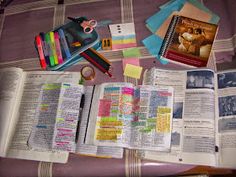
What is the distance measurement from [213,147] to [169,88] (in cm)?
23

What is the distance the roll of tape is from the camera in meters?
1.06

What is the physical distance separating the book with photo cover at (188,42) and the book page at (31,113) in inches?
13.7

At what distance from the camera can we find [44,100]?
1.04 m

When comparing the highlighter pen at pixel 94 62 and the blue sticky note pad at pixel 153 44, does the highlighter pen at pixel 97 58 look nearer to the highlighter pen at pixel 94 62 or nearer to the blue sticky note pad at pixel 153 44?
the highlighter pen at pixel 94 62

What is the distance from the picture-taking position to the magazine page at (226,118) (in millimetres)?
903

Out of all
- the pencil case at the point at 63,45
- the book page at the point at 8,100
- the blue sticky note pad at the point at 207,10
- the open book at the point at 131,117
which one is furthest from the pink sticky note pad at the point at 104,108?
the blue sticky note pad at the point at 207,10

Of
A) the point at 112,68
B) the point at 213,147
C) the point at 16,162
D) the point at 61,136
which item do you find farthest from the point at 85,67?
the point at 213,147

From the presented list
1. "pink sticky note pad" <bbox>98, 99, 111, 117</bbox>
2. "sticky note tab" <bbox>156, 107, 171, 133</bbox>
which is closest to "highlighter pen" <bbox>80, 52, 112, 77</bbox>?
"pink sticky note pad" <bbox>98, 99, 111, 117</bbox>

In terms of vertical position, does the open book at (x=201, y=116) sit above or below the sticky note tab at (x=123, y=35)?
below

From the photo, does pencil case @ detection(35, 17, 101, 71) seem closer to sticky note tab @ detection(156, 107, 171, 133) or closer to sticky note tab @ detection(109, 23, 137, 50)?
sticky note tab @ detection(109, 23, 137, 50)

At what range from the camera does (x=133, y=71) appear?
3.44ft

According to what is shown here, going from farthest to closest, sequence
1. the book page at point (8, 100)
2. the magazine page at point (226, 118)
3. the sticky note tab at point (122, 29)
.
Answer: the sticky note tab at point (122, 29) → the book page at point (8, 100) → the magazine page at point (226, 118)

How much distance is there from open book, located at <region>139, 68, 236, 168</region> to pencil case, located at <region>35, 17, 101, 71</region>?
267 mm

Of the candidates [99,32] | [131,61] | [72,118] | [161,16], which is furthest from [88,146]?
[161,16]
